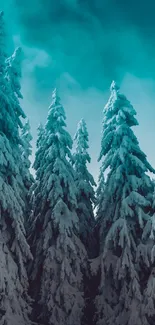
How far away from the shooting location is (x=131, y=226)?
612 inches

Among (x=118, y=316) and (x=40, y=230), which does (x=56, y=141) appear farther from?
(x=118, y=316)

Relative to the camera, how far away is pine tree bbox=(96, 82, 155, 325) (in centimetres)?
1410

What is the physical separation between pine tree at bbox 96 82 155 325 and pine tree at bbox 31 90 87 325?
5.62 ft

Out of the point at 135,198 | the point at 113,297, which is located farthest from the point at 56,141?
the point at 113,297

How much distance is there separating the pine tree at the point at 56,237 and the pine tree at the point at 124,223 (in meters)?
1.71

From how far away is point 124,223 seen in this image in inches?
589

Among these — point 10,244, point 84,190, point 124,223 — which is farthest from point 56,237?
point 84,190

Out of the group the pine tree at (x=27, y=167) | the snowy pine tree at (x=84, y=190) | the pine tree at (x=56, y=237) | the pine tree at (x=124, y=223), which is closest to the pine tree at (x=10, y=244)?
the pine tree at (x=56, y=237)

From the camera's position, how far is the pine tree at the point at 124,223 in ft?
46.3

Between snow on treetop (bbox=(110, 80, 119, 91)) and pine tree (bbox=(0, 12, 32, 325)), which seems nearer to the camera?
pine tree (bbox=(0, 12, 32, 325))

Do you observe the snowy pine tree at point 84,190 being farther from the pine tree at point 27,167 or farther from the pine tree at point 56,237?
the pine tree at point 27,167

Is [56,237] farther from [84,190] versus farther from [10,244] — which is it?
[84,190]

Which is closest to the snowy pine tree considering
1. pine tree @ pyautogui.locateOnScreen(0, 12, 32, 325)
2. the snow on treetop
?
the snow on treetop

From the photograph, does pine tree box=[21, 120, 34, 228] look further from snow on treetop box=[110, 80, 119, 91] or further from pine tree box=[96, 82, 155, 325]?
snow on treetop box=[110, 80, 119, 91]
